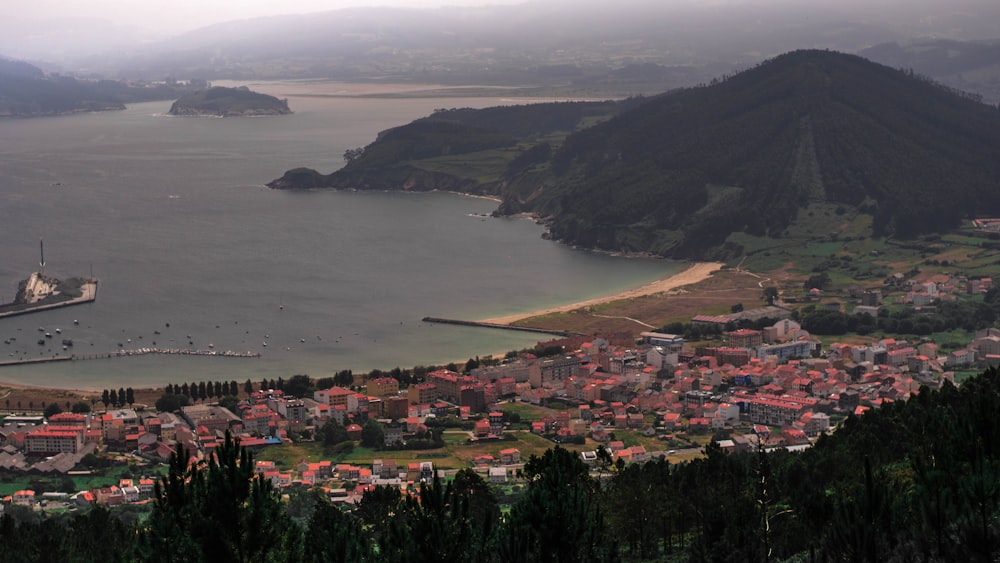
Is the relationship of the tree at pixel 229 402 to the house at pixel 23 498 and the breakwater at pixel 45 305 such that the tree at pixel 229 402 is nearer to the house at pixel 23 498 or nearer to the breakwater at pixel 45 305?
the house at pixel 23 498

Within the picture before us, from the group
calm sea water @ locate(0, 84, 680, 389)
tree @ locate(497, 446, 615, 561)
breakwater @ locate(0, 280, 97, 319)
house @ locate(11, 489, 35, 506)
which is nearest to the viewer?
tree @ locate(497, 446, 615, 561)

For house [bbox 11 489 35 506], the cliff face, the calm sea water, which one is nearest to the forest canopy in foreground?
house [bbox 11 489 35 506]

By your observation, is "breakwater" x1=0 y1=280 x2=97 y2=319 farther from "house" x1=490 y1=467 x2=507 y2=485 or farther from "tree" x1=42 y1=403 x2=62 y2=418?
"house" x1=490 y1=467 x2=507 y2=485

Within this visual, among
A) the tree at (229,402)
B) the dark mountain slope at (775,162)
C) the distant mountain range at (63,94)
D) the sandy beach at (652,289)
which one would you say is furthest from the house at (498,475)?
the distant mountain range at (63,94)

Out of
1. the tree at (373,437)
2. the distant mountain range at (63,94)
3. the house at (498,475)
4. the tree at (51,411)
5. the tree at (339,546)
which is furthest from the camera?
the distant mountain range at (63,94)

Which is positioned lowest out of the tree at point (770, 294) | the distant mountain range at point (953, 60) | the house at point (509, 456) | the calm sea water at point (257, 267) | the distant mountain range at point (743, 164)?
the calm sea water at point (257, 267)

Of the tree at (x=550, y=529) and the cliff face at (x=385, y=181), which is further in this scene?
the cliff face at (x=385, y=181)

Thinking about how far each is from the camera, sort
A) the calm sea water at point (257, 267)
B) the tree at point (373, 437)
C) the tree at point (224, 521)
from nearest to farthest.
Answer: the tree at point (224, 521) < the tree at point (373, 437) < the calm sea water at point (257, 267)

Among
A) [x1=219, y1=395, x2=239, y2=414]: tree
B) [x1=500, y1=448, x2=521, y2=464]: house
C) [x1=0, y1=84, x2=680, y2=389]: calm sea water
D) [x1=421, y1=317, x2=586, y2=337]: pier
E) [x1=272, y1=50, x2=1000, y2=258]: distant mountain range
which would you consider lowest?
[x1=0, y1=84, x2=680, y2=389]: calm sea water

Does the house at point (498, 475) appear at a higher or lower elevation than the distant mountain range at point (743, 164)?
lower
